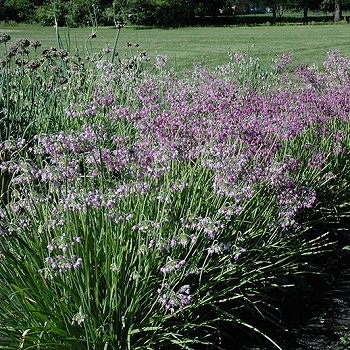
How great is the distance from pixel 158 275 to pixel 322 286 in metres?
1.70

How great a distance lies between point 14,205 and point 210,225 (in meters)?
1.05

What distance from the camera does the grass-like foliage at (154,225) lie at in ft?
10.0

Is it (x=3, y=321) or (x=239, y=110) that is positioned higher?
(x=239, y=110)

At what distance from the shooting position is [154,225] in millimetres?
2934

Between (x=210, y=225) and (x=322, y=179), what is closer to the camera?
(x=210, y=225)

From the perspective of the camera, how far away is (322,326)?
4.10m

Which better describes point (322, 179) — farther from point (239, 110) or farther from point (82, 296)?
point (82, 296)

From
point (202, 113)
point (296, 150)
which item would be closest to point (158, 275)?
point (202, 113)

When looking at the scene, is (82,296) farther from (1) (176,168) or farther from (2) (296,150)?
(2) (296,150)

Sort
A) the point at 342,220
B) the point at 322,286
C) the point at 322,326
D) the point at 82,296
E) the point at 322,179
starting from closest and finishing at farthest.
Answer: the point at 82,296, the point at 322,326, the point at 322,286, the point at 322,179, the point at 342,220

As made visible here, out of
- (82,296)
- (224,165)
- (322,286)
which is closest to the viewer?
(82,296)

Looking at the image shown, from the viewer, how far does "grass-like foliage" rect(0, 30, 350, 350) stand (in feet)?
10.0

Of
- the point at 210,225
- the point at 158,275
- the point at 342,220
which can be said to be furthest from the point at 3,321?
the point at 342,220

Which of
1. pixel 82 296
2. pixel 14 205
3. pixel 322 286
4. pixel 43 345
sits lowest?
pixel 322 286
